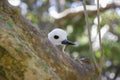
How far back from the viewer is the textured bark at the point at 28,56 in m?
2.21

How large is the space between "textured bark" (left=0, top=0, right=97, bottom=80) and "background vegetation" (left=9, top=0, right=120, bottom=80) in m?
3.02

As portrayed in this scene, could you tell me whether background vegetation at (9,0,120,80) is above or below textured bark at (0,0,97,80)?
above

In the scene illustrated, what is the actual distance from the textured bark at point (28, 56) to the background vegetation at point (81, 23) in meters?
3.02

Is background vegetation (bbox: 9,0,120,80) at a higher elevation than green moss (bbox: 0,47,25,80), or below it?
higher

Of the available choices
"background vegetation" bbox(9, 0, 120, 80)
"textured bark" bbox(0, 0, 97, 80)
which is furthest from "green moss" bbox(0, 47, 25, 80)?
"background vegetation" bbox(9, 0, 120, 80)

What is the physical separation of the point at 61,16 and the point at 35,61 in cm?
388

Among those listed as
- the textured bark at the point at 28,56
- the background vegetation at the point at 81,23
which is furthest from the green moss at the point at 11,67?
the background vegetation at the point at 81,23

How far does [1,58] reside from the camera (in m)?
2.23

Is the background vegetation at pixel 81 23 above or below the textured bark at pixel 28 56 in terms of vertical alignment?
above

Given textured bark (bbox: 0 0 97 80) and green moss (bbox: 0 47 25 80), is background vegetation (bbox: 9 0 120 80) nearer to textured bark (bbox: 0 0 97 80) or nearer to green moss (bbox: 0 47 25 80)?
textured bark (bbox: 0 0 97 80)

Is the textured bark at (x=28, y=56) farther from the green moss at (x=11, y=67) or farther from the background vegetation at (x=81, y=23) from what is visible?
the background vegetation at (x=81, y=23)

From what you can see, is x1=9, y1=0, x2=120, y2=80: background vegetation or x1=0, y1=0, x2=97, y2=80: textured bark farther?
x1=9, y1=0, x2=120, y2=80: background vegetation

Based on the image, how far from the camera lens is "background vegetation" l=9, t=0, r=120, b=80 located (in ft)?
20.0

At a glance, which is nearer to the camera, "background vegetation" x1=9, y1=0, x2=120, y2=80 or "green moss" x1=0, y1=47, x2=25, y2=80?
"green moss" x1=0, y1=47, x2=25, y2=80
